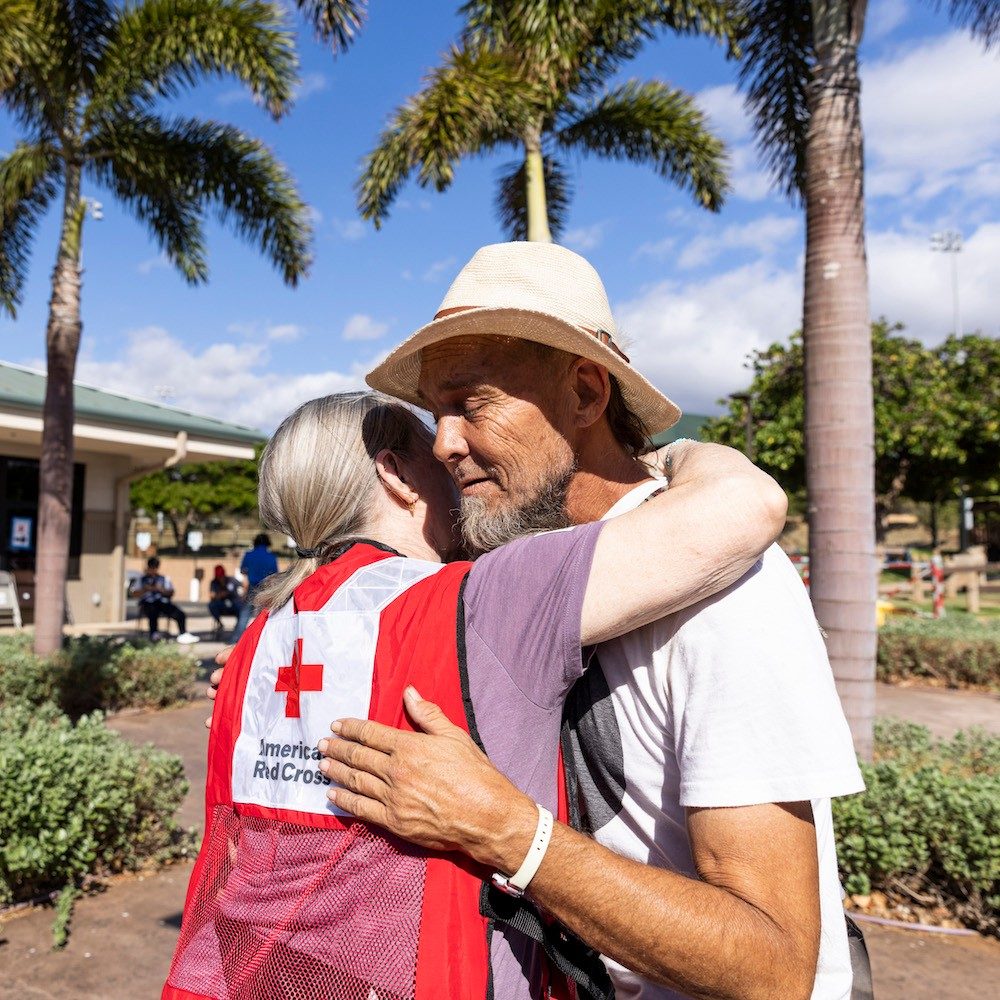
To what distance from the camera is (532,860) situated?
128 cm

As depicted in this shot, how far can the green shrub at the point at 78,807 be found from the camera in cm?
439

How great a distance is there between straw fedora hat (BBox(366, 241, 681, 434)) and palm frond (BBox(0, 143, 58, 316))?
1077 cm

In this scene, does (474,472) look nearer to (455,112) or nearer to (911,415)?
(455,112)

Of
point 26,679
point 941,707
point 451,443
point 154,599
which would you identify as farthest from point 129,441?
point 451,443

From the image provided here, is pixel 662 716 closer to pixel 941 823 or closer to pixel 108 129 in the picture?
pixel 941 823

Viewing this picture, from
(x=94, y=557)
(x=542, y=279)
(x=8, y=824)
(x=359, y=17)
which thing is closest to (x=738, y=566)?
(x=542, y=279)

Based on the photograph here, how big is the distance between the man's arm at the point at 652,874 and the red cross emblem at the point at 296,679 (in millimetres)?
195

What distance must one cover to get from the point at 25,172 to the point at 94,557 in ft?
38.2

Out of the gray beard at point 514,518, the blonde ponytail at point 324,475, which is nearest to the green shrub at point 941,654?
the gray beard at point 514,518

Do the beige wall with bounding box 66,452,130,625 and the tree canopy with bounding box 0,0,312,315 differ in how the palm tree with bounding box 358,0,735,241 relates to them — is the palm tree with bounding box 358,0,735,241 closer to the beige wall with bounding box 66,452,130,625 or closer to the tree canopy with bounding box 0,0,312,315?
the tree canopy with bounding box 0,0,312,315

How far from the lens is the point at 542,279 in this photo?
172 centimetres

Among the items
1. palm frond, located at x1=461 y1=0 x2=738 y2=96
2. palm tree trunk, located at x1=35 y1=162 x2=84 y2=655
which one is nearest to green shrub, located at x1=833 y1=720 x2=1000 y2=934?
palm frond, located at x1=461 y1=0 x2=738 y2=96

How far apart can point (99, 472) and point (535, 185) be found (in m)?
14.5

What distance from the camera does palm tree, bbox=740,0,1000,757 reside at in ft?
16.0
